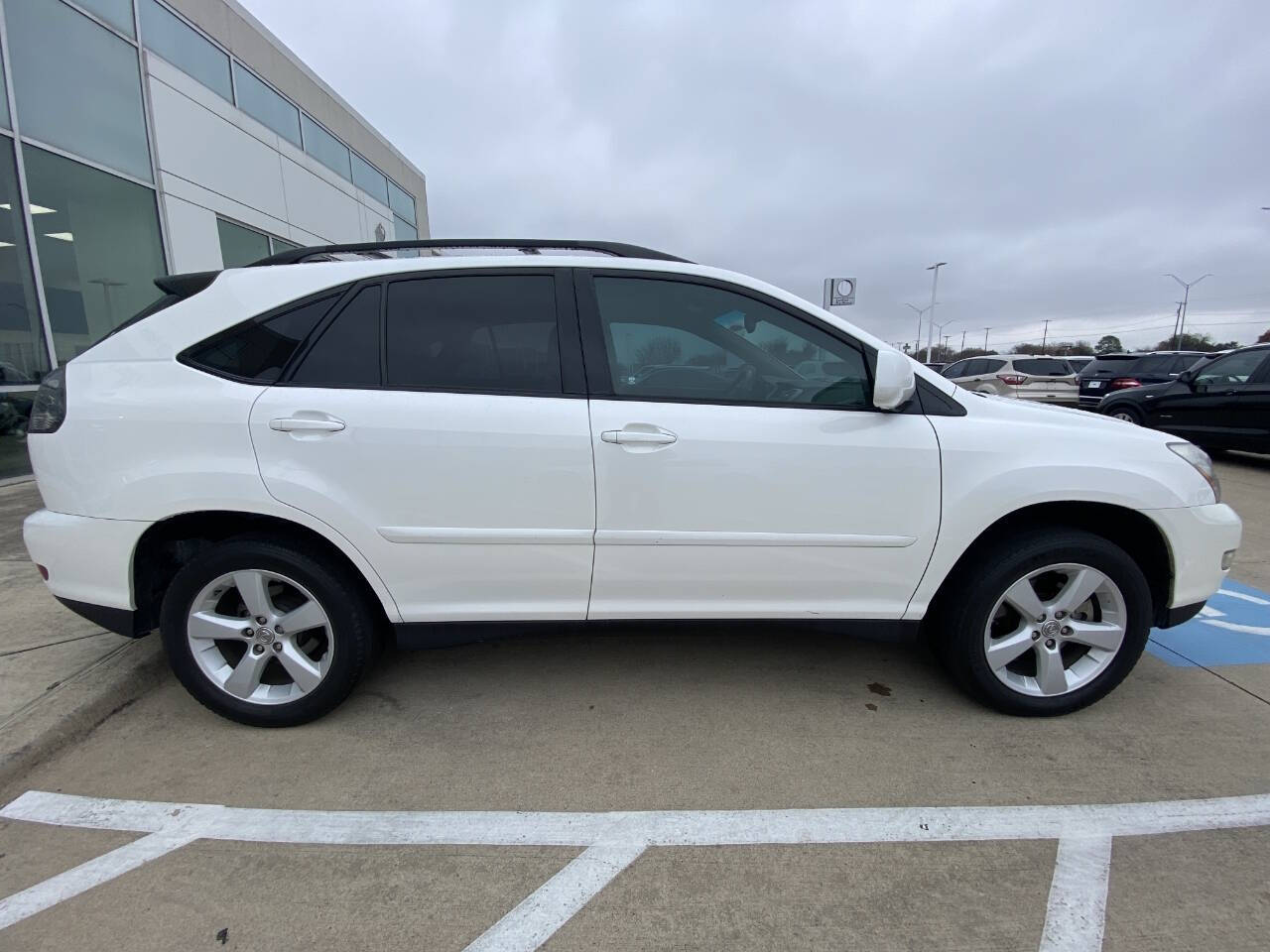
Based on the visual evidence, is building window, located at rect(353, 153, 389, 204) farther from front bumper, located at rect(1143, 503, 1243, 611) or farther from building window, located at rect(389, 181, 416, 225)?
front bumper, located at rect(1143, 503, 1243, 611)

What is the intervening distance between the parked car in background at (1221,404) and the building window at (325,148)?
15.2 m

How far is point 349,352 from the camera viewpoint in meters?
2.34

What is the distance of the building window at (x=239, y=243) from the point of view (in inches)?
400

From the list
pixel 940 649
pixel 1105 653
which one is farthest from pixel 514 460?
pixel 1105 653

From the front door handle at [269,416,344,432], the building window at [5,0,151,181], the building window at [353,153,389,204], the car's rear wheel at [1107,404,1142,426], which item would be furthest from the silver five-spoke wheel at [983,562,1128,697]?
the building window at [353,153,389,204]

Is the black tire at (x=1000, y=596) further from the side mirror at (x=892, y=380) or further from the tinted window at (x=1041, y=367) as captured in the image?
the tinted window at (x=1041, y=367)

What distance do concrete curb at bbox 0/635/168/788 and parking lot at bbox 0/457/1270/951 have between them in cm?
6

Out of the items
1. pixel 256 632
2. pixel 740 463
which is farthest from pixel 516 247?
pixel 256 632

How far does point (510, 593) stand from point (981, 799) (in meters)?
1.78

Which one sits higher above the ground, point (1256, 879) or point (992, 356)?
point (992, 356)

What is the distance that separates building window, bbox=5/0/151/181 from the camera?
274 inches

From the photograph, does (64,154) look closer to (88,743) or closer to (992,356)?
(88,743)

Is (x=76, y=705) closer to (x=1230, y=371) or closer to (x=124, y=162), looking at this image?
(x=124, y=162)

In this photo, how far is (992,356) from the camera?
16.6m
